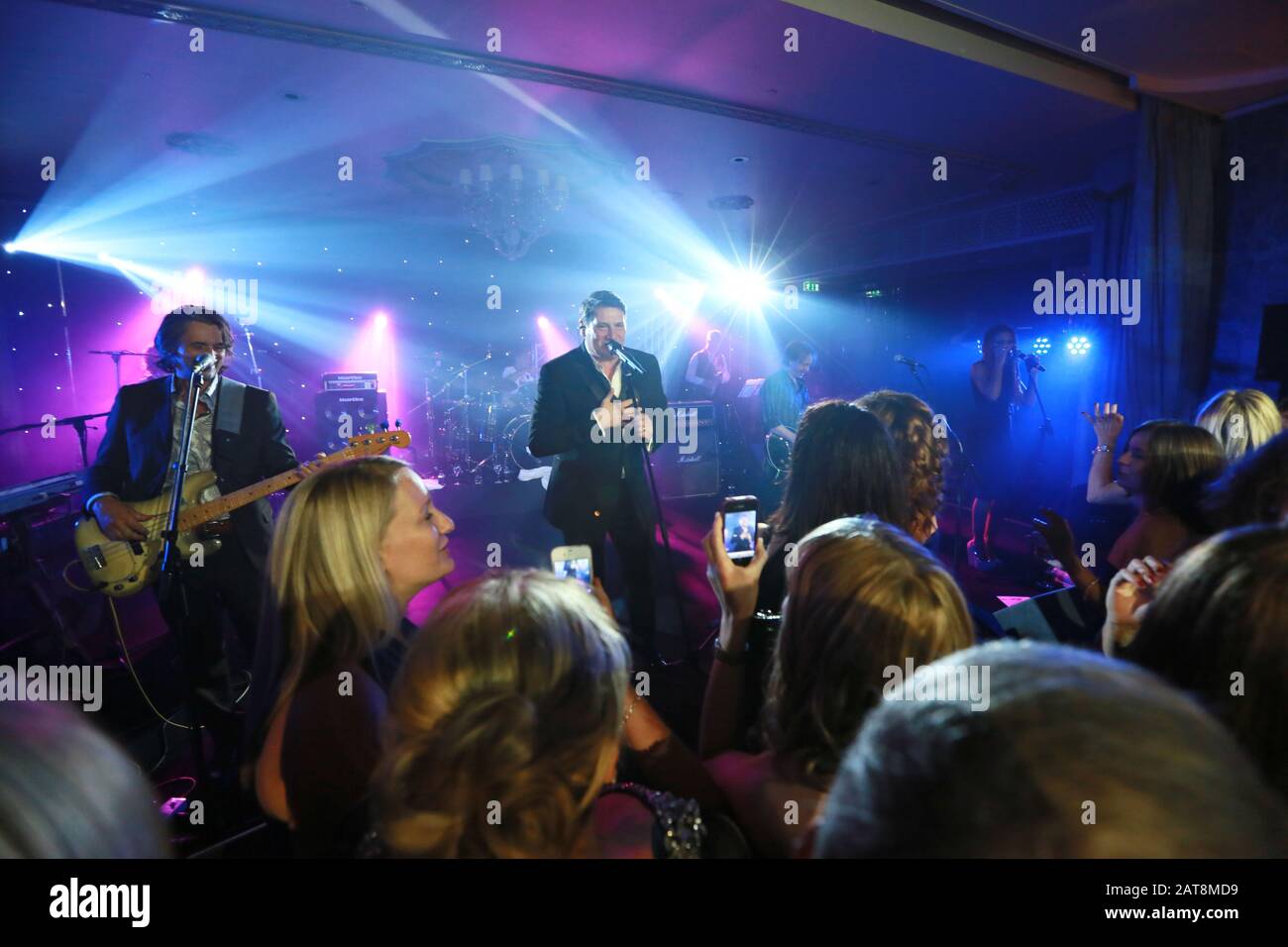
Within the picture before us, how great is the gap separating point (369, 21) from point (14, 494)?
350cm

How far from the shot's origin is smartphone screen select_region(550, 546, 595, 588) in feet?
6.43

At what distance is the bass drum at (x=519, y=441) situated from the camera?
7891mm

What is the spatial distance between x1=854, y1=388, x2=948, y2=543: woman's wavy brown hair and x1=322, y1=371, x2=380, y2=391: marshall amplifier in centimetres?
708

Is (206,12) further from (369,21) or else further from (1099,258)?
(1099,258)

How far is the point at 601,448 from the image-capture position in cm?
300

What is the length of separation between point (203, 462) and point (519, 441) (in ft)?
16.9

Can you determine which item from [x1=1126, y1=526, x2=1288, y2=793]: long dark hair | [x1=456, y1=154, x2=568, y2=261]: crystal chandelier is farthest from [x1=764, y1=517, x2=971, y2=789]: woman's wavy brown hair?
[x1=456, y1=154, x2=568, y2=261]: crystal chandelier

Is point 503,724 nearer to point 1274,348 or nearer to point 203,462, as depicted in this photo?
point 203,462

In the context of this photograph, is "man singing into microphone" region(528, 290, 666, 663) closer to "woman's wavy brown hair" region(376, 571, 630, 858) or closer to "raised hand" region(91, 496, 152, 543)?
"raised hand" region(91, 496, 152, 543)

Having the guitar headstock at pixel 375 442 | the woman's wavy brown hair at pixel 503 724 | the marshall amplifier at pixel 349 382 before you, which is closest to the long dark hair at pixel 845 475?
the woman's wavy brown hair at pixel 503 724

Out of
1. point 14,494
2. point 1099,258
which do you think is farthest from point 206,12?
A: point 1099,258

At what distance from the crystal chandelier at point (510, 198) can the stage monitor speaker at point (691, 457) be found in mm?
2568

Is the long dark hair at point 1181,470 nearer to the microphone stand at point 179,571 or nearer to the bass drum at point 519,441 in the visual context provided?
the microphone stand at point 179,571

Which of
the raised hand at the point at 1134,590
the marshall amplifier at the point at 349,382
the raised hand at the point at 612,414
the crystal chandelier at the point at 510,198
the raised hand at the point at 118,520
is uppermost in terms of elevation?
the crystal chandelier at the point at 510,198
